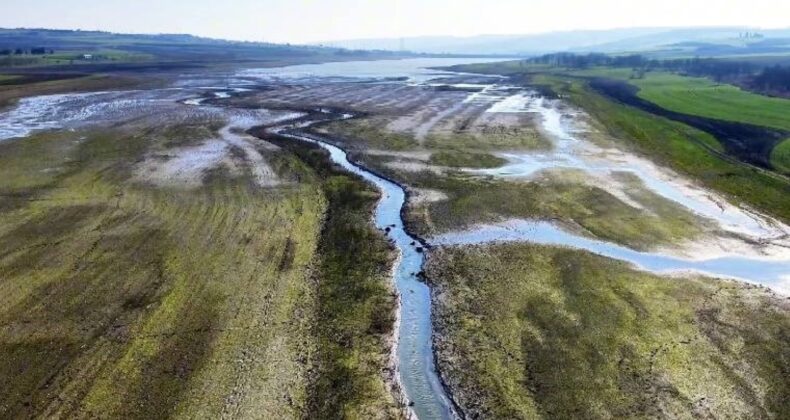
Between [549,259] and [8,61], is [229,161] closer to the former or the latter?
[549,259]

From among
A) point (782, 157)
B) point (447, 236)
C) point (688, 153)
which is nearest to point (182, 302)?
point (447, 236)

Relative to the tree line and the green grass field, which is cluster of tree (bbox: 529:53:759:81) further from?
the green grass field

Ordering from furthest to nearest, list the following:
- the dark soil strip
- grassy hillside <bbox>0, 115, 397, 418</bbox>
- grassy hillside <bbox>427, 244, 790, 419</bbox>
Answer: the dark soil strip < grassy hillside <bbox>0, 115, 397, 418</bbox> < grassy hillside <bbox>427, 244, 790, 419</bbox>

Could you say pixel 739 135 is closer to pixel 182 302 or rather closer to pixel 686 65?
pixel 182 302

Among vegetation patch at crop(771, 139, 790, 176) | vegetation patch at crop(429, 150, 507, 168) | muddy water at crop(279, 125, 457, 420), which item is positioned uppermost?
vegetation patch at crop(771, 139, 790, 176)

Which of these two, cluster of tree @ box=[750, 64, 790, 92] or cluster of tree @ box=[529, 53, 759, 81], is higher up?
cluster of tree @ box=[529, 53, 759, 81]

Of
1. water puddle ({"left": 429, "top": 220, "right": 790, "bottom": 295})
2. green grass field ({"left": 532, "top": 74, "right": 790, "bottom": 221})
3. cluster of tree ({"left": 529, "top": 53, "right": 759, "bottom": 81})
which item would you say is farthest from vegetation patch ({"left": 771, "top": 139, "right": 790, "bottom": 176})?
cluster of tree ({"left": 529, "top": 53, "right": 759, "bottom": 81})

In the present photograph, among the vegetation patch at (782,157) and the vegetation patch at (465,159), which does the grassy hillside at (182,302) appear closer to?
the vegetation patch at (465,159)
